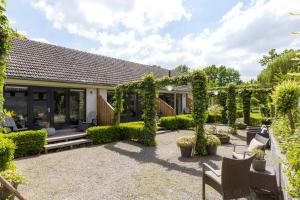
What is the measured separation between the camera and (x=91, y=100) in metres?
13.2

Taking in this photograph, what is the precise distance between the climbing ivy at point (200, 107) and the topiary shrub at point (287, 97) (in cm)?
401

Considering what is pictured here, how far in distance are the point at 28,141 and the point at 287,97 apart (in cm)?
888

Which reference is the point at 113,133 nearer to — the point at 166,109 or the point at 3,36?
the point at 166,109

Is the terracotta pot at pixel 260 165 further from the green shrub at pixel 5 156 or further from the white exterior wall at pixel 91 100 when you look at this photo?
the white exterior wall at pixel 91 100

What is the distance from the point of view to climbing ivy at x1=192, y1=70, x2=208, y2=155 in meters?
8.33

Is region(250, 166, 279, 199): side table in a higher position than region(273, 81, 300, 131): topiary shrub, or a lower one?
lower

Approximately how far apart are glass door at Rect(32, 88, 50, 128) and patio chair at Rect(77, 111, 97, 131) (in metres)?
1.78

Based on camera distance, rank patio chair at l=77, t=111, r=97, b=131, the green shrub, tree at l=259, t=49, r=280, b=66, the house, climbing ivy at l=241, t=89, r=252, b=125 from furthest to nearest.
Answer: tree at l=259, t=49, r=280, b=66 < climbing ivy at l=241, t=89, r=252, b=125 < patio chair at l=77, t=111, r=97, b=131 < the house < the green shrub

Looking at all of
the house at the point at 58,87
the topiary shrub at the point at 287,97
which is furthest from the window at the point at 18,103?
the topiary shrub at the point at 287,97

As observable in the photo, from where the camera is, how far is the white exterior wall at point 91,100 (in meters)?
13.0

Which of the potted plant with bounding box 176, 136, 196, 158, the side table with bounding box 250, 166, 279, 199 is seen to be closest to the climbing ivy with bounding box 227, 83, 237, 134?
the potted plant with bounding box 176, 136, 196, 158

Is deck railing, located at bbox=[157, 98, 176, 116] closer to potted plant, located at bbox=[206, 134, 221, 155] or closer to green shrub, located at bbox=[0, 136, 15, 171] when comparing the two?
potted plant, located at bbox=[206, 134, 221, 155]

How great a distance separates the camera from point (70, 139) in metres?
10.1

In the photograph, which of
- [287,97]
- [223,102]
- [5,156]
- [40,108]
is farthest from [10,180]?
[223,102]
